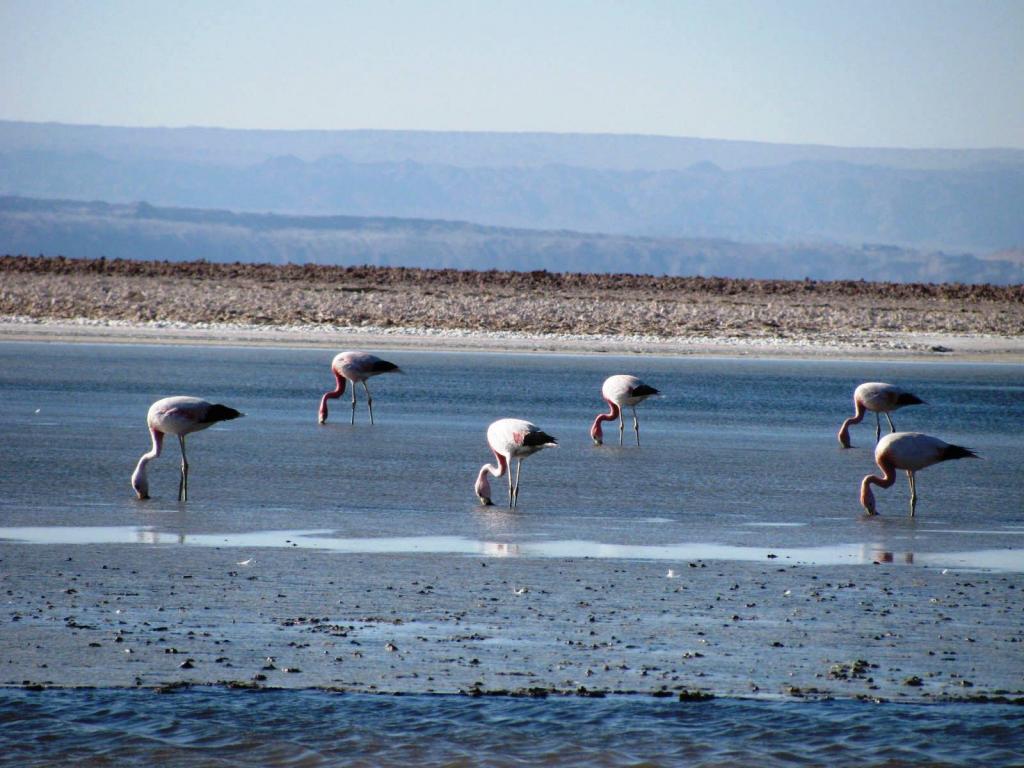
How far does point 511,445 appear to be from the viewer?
41.6ft

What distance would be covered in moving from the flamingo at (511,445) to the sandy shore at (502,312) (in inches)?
842

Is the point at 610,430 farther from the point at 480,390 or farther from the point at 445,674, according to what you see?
the point at 445,674

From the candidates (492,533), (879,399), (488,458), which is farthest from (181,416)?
(879,399)

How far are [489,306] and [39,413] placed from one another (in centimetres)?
2425

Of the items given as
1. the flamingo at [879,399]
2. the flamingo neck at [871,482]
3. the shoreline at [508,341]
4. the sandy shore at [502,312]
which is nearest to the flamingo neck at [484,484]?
the flamingo neck at [871,482]

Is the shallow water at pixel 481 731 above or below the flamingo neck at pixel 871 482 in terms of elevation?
below

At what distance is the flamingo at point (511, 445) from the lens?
41.1ft

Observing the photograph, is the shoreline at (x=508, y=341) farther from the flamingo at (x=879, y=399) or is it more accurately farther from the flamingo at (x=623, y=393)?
the flamingo at (x=879, y=399)

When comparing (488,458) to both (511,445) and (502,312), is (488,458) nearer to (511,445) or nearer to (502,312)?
(511,445)

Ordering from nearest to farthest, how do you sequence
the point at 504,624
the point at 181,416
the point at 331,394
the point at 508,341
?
the point at 504,624 → the point at 181,416 → the point at 331,394 → the point at 508,341

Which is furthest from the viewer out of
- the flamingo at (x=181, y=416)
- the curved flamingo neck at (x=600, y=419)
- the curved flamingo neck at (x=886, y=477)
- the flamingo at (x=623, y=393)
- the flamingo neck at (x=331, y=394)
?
the flamingo neck at (x=331, y=394)

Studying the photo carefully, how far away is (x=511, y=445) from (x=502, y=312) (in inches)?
1116

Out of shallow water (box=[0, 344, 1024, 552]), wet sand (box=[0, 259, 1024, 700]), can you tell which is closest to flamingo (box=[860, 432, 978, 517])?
shallow water (box=[0, 344, 1024, 552])

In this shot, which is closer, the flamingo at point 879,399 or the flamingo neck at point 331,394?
the flamingo at point 879,399
